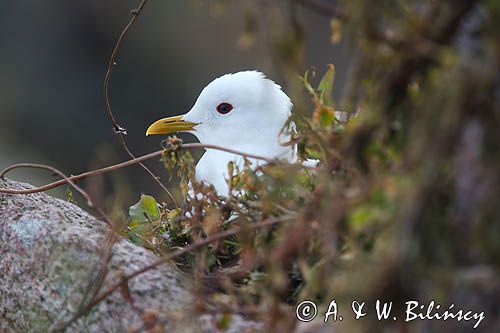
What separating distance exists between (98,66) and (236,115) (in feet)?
28.7

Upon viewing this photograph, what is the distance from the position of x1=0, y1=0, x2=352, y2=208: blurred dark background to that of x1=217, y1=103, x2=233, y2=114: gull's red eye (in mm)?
6959

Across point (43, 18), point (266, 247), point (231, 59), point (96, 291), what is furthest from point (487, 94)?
point (43, 18)

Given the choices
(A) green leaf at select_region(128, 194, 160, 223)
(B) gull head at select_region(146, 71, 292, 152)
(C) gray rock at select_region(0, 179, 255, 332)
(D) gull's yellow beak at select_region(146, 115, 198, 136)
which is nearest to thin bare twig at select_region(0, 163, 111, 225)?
(C) gray rock at select_region(0, 179, 255, 332)

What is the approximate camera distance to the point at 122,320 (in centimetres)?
233

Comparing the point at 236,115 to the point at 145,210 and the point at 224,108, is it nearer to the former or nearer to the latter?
the point at 224,108

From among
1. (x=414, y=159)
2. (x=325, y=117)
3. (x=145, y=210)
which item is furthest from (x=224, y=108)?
(x=414, y=159)

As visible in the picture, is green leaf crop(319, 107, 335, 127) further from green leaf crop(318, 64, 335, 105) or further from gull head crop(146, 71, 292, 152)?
gull head crop(146, 71, 292, 152)

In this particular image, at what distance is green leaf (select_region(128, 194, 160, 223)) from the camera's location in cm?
323

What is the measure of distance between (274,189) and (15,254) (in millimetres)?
900

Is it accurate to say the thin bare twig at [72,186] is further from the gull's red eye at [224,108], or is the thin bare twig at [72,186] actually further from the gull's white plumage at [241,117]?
the gull's red eye at [224,108]

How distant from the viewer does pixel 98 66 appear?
1270 cm

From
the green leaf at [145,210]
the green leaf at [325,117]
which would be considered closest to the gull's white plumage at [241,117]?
the green leaf at [145,210]

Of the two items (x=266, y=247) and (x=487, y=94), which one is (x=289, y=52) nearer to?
(x=487, y=94)

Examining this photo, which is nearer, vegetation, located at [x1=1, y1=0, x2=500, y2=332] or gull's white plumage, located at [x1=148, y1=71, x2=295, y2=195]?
vegetation, located at [x1=1, y1=0, x2=500, y2=332]
